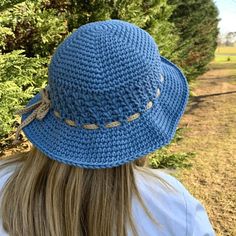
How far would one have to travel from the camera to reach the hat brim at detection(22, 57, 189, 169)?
1.39 meters

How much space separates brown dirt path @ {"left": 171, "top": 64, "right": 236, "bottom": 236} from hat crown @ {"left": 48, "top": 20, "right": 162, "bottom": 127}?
4.92 metres

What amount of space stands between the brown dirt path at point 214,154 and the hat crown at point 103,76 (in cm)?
492

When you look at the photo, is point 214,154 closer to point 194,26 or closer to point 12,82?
point 194,26

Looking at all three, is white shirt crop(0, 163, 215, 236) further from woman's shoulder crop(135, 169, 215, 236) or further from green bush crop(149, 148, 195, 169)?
green bush crop(149, 148, 195, 169)

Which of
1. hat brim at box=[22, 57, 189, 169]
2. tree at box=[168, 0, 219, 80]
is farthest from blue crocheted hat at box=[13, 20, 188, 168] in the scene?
tree at box=[168, 0, 219, 80]

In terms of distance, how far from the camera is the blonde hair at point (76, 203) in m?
1.44

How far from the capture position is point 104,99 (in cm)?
137

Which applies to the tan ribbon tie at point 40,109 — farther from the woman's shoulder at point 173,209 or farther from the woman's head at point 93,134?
the woman's shoulder at point 173,209

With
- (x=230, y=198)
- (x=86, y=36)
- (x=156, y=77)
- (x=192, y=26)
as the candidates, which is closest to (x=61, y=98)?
(x=86, y=36)

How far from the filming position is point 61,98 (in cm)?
142

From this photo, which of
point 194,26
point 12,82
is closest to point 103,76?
point 12,82

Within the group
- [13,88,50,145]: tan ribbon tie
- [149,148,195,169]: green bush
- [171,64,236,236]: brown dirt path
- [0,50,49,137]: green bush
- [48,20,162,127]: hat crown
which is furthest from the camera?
[171,64,236,236]: brown dirt path

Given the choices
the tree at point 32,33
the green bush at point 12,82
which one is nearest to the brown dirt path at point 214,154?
the tree at point 32,33

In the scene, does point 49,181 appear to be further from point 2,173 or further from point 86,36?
point 86,36
